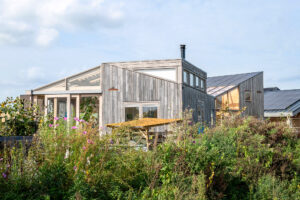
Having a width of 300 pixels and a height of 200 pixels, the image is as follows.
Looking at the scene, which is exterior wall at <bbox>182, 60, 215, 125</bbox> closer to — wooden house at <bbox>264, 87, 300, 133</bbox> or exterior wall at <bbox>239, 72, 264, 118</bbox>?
exterior wall at <bbox>239, 72, 264, 118</bbox>

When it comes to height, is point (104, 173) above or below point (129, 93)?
below

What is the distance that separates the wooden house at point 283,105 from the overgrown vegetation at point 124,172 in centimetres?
1943

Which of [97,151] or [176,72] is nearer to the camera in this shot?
[97,151]

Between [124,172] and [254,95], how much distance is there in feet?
74.6

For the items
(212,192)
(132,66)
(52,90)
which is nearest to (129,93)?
(132,66)

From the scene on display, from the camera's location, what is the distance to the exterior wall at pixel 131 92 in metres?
12.9

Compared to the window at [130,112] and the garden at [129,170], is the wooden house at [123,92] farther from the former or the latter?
the garden at [129,170]

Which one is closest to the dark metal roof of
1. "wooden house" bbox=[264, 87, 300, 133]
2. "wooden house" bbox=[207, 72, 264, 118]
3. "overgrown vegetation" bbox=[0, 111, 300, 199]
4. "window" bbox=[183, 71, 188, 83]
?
"wooden house" bbox=[264, 87, 300, 133]

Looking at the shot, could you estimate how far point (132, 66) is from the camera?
48.6ft

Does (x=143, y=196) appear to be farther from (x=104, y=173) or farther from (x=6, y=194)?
(x=6, y=194)

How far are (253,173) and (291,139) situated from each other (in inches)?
114

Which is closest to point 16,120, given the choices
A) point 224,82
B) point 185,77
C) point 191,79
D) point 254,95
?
point 185,77

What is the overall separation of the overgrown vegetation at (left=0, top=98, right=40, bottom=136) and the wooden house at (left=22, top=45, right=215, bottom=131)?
5105 millimetres

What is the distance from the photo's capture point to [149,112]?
43.0 feet
